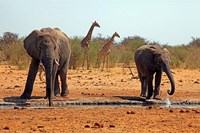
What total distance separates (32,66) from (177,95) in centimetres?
581

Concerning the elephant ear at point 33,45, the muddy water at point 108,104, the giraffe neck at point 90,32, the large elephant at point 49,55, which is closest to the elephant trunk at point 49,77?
the large elephant at point 49,55

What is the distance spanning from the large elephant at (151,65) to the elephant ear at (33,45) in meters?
3.86

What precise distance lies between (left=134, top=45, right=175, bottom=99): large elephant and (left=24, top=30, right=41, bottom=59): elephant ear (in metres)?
3.86

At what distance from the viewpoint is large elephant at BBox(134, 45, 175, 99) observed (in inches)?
690

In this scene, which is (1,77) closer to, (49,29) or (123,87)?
(123,87)

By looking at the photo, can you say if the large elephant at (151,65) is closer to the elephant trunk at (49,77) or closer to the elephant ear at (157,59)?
the elephant ear at (157,59)

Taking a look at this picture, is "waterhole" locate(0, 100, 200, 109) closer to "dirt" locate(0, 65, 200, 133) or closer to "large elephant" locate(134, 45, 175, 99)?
"dirt" locate(0, 65, 200, 133)

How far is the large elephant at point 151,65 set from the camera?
17531 millimetres

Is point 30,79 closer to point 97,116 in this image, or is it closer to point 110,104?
point 110,104

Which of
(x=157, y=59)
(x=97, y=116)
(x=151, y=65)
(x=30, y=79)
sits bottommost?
(x=97, y=116)

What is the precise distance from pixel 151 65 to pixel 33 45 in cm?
410

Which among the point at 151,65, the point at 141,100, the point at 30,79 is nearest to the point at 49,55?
the point at 30,79

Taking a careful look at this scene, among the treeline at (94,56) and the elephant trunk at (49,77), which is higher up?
the treeline at (94,56)

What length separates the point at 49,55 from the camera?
617 inches
